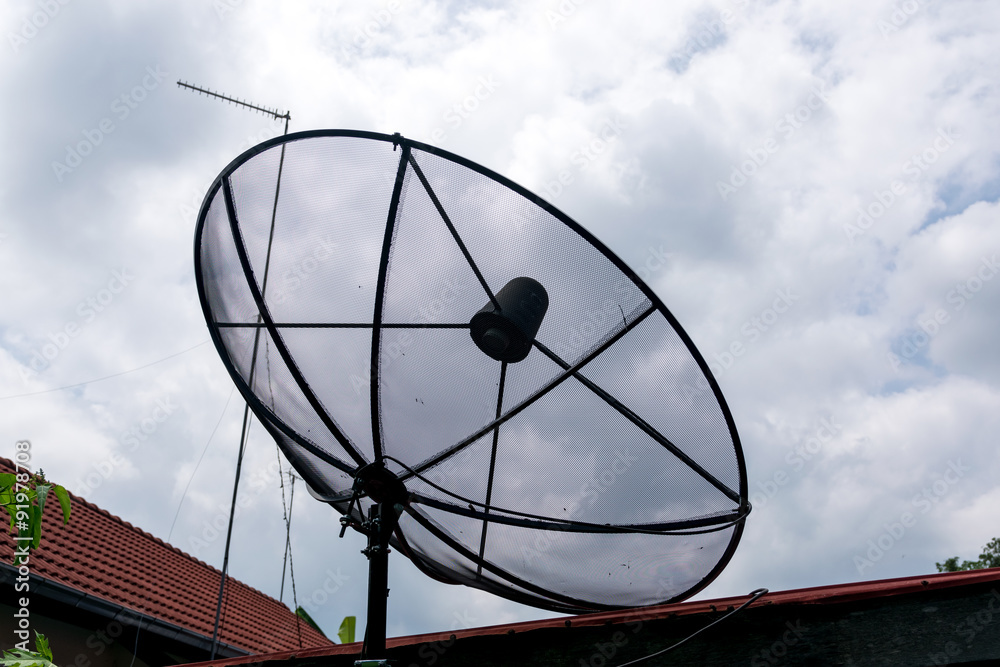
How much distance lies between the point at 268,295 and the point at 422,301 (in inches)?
28.6

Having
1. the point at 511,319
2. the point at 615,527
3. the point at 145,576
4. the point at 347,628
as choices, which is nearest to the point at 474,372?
the point at 511,319

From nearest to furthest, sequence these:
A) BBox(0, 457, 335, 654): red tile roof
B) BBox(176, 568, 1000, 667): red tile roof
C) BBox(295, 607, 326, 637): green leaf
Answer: BBox(176, 568, 1000, 667): red tile roof, BBox(0, 457, 335, 654): red tile roof, BBox(295, 607, 326, 637): green leaf

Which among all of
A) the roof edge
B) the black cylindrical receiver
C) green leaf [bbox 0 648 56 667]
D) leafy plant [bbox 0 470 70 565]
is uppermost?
the black cylindrical receiver

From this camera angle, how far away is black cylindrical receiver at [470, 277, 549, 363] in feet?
11.5

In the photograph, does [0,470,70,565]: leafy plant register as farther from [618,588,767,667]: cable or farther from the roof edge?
the roof edge

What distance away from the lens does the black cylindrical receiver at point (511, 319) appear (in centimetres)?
352

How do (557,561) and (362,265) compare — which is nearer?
(362,265)

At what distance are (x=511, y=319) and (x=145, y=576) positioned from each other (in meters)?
5.63

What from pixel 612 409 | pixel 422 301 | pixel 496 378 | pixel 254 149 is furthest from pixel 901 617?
pixel 254 149

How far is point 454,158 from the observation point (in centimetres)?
337

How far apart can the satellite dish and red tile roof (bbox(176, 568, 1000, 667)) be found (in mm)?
382

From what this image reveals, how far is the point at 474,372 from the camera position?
3.64m

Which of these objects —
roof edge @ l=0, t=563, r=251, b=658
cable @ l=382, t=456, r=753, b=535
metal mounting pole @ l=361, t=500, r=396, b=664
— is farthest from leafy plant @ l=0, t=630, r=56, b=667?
roof edge @ l=0, t=563, r=251, b=658

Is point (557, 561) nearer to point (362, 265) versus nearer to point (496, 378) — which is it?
point (496, 378)
